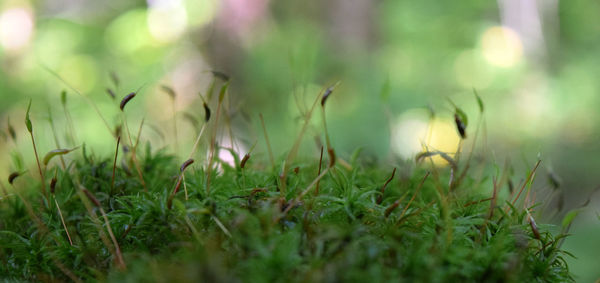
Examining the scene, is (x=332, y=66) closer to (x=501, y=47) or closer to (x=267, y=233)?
(x=501, y=47)

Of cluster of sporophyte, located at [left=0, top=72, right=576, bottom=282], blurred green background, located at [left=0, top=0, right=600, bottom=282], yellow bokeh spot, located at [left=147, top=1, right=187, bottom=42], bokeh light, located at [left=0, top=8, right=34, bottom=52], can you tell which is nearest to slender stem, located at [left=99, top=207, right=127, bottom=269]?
cluster of sporophyte, located at [left=0, top=72, right=576, bottom=282]

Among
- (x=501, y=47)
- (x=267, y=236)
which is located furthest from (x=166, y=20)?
(x=267, y=236)

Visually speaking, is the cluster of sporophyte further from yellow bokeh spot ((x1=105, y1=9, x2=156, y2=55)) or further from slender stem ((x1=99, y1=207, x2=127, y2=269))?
yellow bokeh spot ((x1=105, y1=9, x2=156, y2=55))

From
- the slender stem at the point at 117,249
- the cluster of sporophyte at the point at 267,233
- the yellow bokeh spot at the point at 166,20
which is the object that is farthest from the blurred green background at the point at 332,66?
the slender stem at the point at 117,249

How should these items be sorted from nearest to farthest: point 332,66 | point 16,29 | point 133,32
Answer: point 133,32 < point 332,66 < point 16,29

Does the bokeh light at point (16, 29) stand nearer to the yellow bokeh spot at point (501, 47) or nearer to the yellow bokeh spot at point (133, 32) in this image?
the yellow bokeh spot at point (133, 32)
